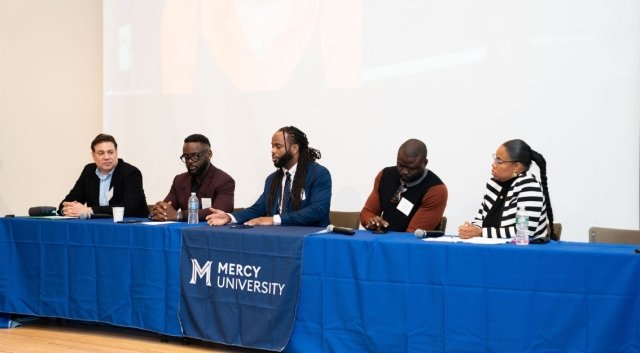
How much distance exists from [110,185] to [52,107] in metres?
2.49

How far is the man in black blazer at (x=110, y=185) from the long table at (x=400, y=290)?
1.91 feet

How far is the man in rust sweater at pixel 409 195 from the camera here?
4.09 m

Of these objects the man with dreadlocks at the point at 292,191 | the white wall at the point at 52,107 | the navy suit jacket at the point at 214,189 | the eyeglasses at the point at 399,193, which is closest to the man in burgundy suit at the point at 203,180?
the navy suit jacket at the point at 214,189

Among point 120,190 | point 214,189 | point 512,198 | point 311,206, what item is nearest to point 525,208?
point 512,198

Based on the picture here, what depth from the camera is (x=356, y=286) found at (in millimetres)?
3455

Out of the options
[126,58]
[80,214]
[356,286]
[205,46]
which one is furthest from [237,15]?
[356,286]

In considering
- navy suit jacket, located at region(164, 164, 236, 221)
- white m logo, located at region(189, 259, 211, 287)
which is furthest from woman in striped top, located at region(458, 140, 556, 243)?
navy suit jacket, located at region(164, 164, 236, 221)

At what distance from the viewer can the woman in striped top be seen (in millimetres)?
3525

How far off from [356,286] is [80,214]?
1.99 m

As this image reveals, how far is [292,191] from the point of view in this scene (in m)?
4.36

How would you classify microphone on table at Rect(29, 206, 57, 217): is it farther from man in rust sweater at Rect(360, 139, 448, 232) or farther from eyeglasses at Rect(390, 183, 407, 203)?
eyeglasses at Rect(390, 183, 407, 203)

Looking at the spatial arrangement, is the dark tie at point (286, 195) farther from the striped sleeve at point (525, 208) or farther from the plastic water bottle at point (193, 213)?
the striped sleeve at point (525, 208)

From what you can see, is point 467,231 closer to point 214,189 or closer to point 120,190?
point 214,189

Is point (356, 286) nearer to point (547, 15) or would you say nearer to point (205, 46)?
point (547, 15)
